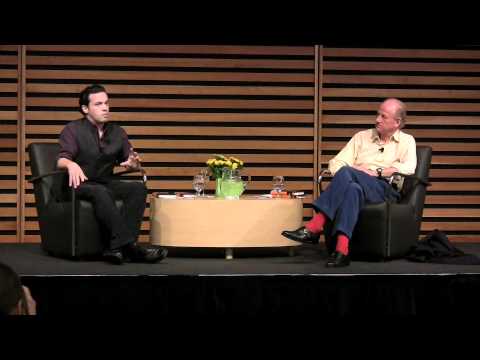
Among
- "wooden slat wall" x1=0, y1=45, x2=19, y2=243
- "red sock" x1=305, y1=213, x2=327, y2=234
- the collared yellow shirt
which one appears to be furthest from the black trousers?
"wooden slat wall" x1=0, y1=45, x2=19, y2=243

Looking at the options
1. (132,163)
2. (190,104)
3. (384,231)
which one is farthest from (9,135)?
(384,231)

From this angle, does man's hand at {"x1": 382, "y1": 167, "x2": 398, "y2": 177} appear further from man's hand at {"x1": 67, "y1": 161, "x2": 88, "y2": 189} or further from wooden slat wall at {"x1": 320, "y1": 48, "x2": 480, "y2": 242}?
man's hand at {"x1": 67, "y1": 161, "x2": 88, "y2": 189}

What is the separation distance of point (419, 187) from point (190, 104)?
264 cm

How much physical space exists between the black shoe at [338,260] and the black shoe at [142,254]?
114 centimetres

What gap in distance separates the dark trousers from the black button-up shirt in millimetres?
1505

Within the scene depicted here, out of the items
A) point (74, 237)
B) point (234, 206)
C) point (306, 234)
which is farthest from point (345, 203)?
point (74, 237)

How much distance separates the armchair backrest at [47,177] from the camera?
5516 millimetres

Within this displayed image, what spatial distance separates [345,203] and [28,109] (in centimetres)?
359

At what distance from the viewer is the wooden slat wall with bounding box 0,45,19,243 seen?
282 inches
